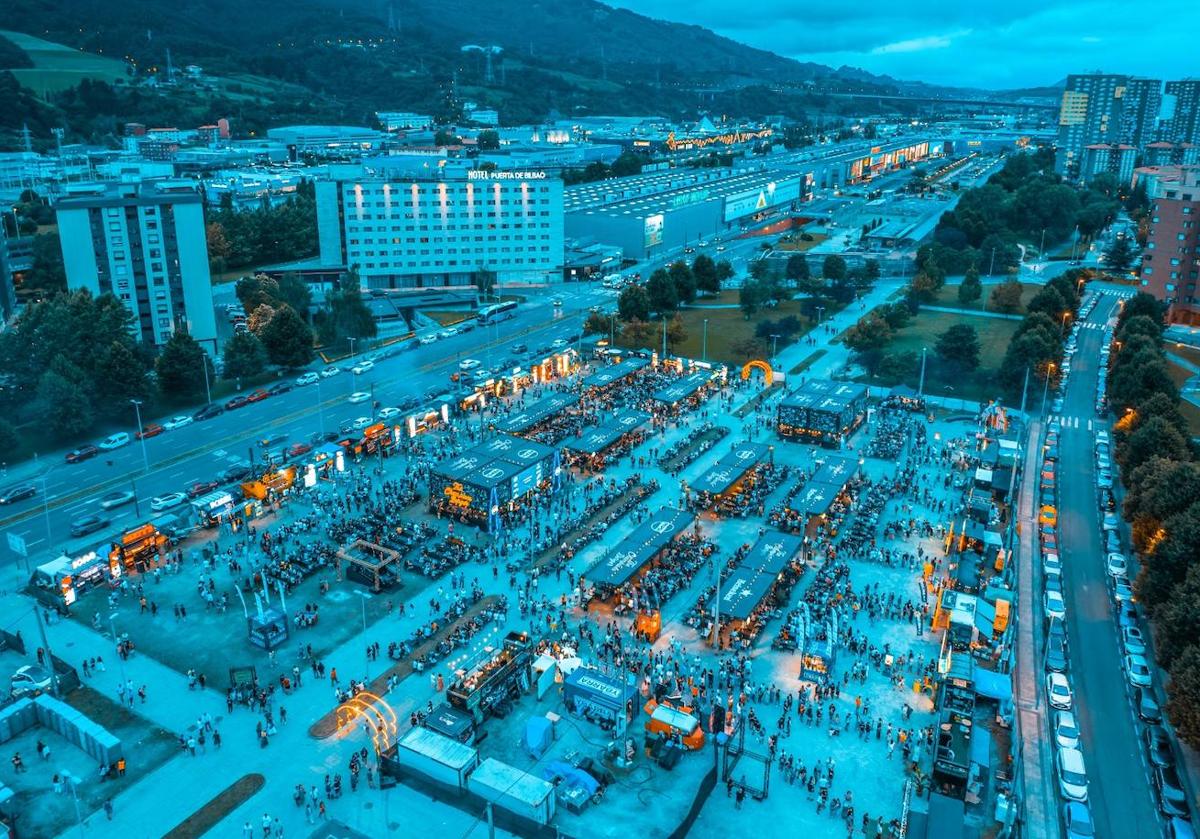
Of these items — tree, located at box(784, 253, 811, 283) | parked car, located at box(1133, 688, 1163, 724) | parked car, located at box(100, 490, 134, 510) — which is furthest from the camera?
tree, located at box(784, 253, 811, 283)

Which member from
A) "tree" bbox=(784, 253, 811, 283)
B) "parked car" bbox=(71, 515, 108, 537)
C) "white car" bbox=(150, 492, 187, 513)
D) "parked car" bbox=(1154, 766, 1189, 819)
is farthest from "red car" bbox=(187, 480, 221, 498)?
"tree" bbox=(784, 253, 811, 283)

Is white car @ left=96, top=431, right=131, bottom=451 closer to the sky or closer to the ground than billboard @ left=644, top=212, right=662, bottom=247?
closer to the ground

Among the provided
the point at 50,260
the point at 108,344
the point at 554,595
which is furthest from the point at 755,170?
the point at 554,595

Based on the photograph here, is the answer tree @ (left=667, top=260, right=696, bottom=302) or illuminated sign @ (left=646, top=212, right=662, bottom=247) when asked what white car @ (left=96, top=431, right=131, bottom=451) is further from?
illuminated sign @ (left=646, top=212, right=662, bottom=247)

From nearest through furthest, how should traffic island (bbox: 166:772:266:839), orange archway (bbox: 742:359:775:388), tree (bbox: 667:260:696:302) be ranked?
traffic island (bbox: 166:772:266:839) → orange archway (bbox: 742:359:775:388) → tree (bbox: 667:260:696:302)

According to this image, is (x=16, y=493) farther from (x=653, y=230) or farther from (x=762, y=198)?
(x=762, y=198)

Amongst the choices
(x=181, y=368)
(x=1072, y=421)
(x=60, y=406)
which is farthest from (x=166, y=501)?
(x=1072, y=421)

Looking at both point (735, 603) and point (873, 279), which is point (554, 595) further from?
point (873, 279)
